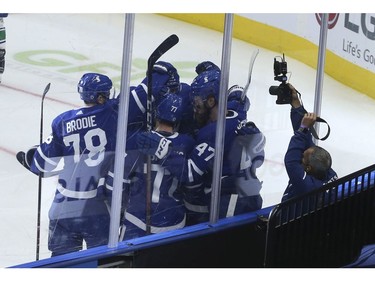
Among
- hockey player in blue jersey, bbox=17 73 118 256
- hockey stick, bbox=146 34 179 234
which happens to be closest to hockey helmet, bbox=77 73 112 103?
hockey player in blue jersey, bbox=17 73 118 256

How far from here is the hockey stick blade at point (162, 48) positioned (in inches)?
117

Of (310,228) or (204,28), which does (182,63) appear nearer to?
(204,28)

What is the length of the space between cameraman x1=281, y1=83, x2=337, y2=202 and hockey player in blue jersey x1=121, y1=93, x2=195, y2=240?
32cm

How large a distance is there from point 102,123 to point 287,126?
0.59m

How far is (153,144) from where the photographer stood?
302 centimetres

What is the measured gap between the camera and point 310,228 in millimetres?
3084

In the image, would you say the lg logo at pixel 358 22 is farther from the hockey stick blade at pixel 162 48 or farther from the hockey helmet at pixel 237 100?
the hockey stick blade at pixel 162 48

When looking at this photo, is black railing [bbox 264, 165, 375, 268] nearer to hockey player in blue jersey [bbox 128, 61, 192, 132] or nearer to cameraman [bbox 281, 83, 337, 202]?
cameraman [bbox 281, 83, 337, 202]

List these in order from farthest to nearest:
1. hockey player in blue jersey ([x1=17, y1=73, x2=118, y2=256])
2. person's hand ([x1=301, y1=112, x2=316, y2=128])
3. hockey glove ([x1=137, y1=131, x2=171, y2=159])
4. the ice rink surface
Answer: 1. person's hand ([x1=301, y1=112, x2=316, y2=128])
2. hockey glove ([x1=137, y1=131, x2=171, y2=159])
3. hockey player in blue jersey ([x1=17, y1=73, x2=118, y2=256])
4. the ice rink surface

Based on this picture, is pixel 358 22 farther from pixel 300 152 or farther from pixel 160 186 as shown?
pixel 160 186

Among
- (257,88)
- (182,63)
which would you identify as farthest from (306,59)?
(182,63)

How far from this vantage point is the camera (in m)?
3.15

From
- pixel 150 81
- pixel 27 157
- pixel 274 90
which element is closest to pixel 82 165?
pixel 27 157

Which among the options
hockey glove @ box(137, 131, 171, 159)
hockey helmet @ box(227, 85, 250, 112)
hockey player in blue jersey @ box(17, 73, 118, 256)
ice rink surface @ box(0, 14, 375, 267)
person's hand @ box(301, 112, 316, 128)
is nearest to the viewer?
ice rink surface @ box(0, 14, 375, 267)
